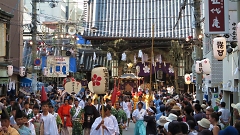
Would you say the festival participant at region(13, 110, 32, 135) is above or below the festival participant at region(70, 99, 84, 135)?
above

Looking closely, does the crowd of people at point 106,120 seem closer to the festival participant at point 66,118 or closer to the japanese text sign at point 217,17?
the festival participant at point 66,118

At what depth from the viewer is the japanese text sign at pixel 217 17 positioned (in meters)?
12.6

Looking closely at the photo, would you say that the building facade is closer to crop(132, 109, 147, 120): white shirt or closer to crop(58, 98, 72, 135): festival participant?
crop(58, 98, 72, 135): festival participant

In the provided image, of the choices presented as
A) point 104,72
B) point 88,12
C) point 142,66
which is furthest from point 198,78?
point 88,12

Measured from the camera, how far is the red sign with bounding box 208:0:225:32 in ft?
41.5

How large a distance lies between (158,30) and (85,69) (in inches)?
322

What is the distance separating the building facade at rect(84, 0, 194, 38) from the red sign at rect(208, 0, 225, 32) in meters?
24.0

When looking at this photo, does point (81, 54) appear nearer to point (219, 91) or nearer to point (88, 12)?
point (88, 12)

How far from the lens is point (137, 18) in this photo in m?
38.8

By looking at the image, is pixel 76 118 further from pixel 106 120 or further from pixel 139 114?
pixel 106 120

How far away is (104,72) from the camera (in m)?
11.3

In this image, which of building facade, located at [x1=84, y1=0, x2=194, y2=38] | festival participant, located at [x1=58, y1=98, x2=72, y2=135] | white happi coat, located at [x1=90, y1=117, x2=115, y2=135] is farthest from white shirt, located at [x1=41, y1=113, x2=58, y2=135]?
building facade, located at [x1=84, y1=0, x2=194, y2=38]

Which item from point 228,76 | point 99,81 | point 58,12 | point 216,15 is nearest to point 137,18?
point 58,12

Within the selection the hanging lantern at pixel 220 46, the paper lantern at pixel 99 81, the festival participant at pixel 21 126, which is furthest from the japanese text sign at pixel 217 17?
the festival participant at pixel 21 126
